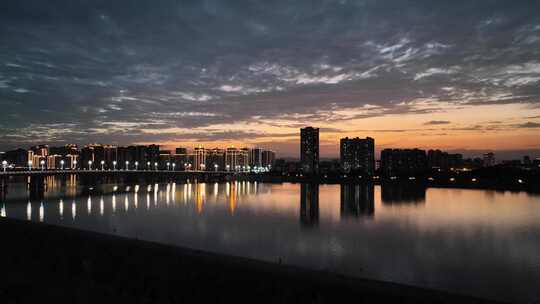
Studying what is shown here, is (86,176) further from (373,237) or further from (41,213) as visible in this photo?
(373,237)

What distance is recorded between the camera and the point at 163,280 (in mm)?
12086

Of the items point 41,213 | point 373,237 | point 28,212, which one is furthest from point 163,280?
point 28,212

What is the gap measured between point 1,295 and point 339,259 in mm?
15561

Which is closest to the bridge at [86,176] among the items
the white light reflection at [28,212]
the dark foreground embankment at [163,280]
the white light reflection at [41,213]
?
the white light reflection at [28,212]

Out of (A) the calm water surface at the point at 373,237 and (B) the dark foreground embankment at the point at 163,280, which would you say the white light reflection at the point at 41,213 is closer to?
(A) the calm water surface at the point at 373,237

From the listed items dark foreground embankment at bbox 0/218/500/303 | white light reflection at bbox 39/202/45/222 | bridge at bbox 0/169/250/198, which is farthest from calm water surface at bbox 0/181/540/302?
bridge at bbox 0/169/250/198

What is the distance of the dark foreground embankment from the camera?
10.0 meters

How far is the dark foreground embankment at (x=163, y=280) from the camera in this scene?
1004 centimetres

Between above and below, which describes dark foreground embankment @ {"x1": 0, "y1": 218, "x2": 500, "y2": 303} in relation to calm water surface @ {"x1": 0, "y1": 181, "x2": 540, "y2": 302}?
above

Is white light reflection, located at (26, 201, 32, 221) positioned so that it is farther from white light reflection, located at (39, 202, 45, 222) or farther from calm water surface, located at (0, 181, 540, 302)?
white light reflection, located at (39, 202, 45, 222)

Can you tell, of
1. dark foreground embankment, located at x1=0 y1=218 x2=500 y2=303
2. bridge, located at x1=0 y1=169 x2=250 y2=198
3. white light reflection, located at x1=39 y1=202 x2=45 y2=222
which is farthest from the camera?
bridge, located at x1=0 y1=169 x2=250 y2=198

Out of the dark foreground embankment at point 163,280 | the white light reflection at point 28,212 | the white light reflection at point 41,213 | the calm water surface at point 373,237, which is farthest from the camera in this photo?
the white light reflection at point 28,212

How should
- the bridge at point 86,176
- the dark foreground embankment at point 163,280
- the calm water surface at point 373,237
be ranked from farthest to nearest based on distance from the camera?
the bridge at point 86,176 → the calm water surface at point 373,237 → the dark foreground embankment at point 163,280

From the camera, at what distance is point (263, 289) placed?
11.3 m
